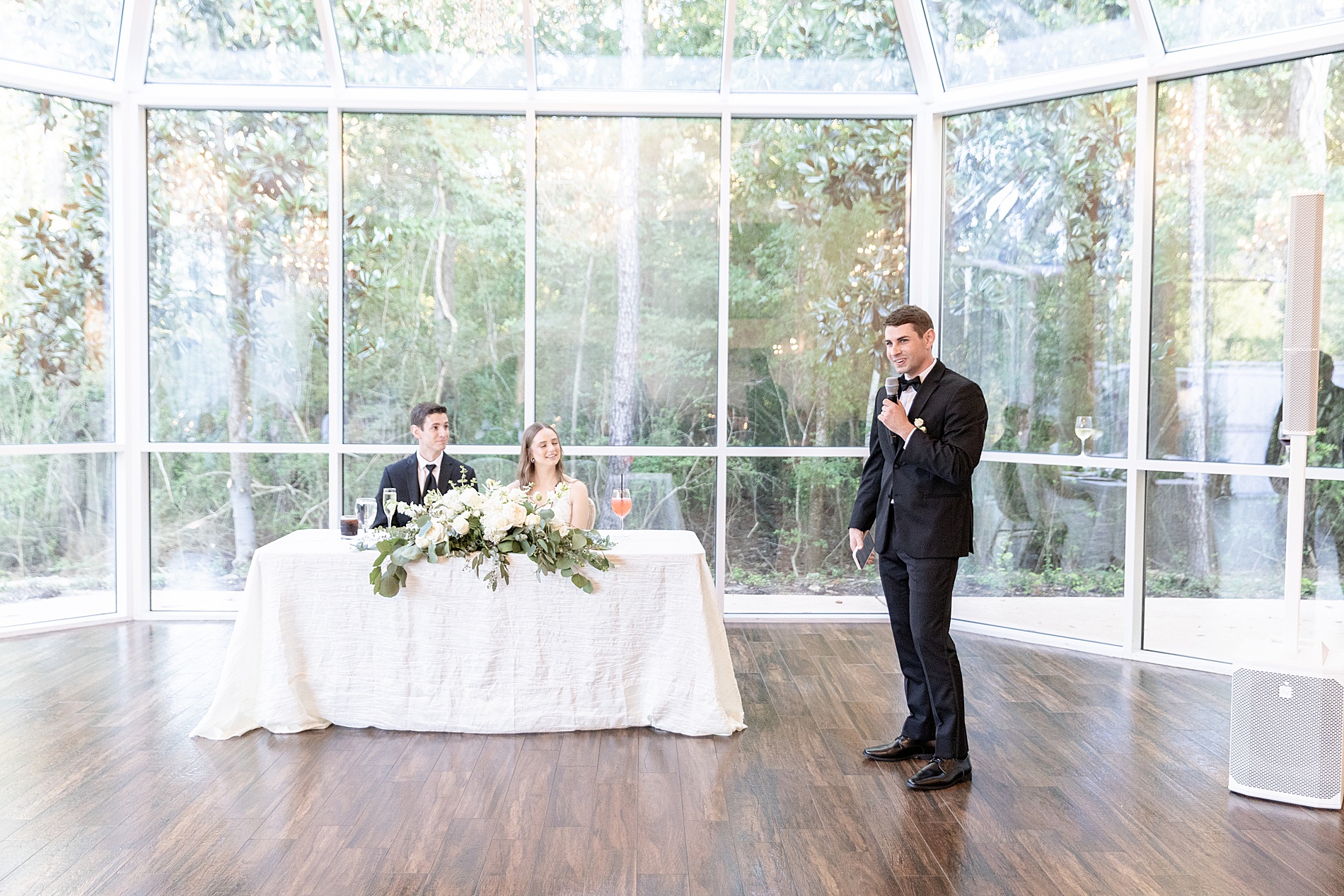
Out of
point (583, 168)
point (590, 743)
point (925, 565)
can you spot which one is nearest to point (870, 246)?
point (583, 168)

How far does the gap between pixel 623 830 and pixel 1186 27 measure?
4.98 m

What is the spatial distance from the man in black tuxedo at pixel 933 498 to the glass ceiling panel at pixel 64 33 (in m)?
5.18

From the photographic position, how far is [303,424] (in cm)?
664

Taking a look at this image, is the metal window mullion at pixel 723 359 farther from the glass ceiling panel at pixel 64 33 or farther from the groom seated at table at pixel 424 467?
the glass ceiling panel at pixel 64 33

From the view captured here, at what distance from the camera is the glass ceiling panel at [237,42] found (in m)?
6.40

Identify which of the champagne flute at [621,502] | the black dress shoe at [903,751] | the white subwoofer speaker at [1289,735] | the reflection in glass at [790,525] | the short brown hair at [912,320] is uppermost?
the short brown hair at [912,320]

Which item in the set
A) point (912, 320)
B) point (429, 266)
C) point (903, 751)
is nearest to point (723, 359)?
point (429, 266)

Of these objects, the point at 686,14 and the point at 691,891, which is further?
the point at 686,14

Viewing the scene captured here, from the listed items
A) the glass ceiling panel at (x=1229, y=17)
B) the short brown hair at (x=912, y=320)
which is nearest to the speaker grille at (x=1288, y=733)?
the short brown hair at (x=912, y=320)

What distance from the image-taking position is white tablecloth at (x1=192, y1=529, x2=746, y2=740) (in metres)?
4.27

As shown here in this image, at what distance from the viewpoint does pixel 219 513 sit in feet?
21.8

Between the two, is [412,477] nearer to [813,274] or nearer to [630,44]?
[813,274]

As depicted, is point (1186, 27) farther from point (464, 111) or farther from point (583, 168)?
point (464, 111)

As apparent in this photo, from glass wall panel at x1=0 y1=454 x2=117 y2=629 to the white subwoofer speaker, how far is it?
20.2 feet
